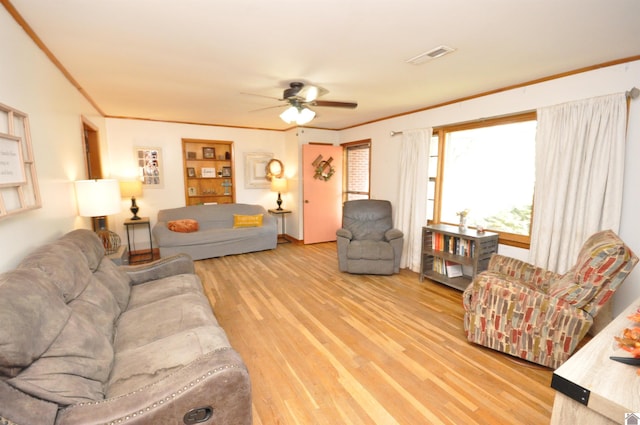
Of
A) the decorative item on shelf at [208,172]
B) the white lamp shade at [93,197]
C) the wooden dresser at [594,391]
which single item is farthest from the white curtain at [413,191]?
the decorative item on shelf at [208,172]

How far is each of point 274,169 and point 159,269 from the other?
3.68 metres

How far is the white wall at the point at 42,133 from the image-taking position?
1.55 m

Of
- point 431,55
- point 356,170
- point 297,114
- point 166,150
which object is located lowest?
point 356,170

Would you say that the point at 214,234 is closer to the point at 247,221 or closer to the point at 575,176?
the point at 247,221

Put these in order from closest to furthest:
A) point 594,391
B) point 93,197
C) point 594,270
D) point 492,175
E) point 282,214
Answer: point 594,391
point 594,270
point 93,197
point 492,175
point 282,214

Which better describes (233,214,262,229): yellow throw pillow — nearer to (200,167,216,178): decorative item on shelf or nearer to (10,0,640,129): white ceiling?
(200,167,216,178): decorative item on shelf

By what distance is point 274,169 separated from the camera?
5.97m

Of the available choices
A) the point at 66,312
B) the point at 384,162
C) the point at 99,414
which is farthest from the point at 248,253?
the point at 99,414

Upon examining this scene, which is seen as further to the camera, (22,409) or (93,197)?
(93,197)

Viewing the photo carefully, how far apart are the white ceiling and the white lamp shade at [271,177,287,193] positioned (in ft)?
8.74

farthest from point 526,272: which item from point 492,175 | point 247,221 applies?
point 247,221

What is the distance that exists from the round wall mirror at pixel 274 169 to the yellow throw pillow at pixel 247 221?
1112mm

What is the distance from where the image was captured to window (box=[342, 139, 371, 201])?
5598 mm

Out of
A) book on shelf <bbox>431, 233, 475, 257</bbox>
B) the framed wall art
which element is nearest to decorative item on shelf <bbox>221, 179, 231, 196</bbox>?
the framed wall art
